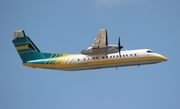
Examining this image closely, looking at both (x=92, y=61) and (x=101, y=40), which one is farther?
(x=92, y=61)

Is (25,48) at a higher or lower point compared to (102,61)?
higher

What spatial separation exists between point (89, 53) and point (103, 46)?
1.56 m

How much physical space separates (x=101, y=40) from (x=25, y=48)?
8.25 meters

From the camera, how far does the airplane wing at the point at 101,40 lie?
2869 cm

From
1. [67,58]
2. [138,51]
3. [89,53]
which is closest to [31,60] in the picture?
[67,58]

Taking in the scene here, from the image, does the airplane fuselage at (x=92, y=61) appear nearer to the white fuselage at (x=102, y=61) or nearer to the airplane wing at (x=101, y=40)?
the white fuselage at (x=102, y=61)

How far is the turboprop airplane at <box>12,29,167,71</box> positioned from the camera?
30.8 m

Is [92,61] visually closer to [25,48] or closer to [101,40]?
[101,40]

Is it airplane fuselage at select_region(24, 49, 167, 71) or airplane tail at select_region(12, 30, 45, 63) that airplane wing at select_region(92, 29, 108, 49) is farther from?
airplane tail at select_region(12, 30, 45, 63)

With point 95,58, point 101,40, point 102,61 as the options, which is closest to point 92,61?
point 95,58

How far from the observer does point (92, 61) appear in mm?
30906

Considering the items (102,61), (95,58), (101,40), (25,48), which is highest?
(101,40)

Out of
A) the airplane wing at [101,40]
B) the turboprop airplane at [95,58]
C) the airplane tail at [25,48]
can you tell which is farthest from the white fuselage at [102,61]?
the airplane tail at [25,48]

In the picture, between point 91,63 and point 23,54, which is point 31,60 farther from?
point 91,63
